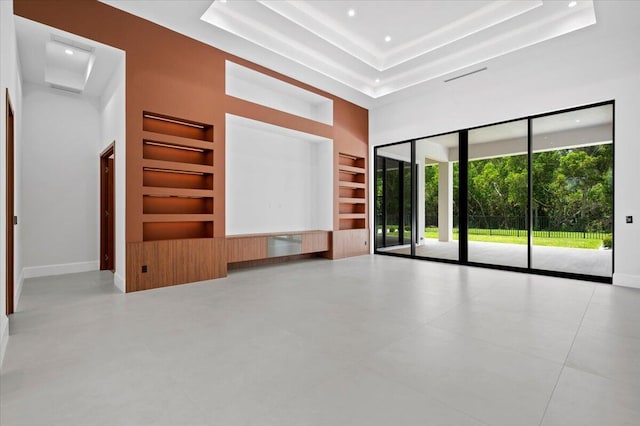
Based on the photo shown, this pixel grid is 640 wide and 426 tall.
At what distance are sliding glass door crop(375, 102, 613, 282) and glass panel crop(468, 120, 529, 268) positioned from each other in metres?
0.02

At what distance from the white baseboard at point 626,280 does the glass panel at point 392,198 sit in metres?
4.28

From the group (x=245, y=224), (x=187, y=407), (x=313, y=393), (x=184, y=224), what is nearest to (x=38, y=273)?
(x=184, y=224)

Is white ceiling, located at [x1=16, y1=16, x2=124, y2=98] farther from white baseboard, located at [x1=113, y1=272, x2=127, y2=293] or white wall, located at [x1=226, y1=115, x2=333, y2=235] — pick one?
white baseboard, located at [x1=113, y1=272, x2=127, y2=293]

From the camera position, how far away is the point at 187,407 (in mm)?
1855

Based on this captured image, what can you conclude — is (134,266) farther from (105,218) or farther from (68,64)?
(68,64)

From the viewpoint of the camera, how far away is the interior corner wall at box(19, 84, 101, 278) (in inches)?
218

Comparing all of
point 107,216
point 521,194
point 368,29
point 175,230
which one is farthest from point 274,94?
point 521,194

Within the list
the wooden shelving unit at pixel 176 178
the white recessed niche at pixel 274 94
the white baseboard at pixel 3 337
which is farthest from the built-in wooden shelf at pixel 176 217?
the white recessed niche at pixel 274 94

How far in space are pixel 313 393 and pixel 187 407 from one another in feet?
2.52

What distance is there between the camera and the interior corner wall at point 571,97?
192 inches

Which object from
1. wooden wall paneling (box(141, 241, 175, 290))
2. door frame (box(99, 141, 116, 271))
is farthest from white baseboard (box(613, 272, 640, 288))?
door frame (box(99, 141, 116, 271))

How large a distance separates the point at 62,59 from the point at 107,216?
2882 mm

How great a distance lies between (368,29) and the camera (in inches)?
220

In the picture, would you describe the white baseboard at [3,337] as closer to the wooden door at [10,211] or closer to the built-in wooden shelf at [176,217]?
the wooden door at [10,211]
